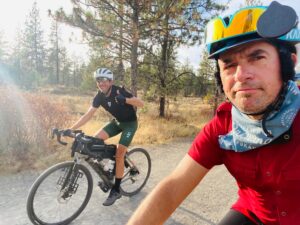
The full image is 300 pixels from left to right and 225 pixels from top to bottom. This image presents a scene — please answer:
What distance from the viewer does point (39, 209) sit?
4434 millimetres

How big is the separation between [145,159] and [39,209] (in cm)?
219

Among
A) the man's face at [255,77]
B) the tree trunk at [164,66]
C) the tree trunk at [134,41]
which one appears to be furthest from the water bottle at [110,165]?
the tree trunk at [164,66]

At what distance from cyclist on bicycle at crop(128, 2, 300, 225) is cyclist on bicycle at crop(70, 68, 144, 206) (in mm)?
2909

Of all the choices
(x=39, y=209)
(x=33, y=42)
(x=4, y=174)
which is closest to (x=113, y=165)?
(x=39, y=209)

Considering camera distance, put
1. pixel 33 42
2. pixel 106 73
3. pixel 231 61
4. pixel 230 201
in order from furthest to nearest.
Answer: pixel 33 42 < pixel 230 201 < pixel 106 73 < pixel 231 61

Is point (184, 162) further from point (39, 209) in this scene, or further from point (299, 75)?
point (39, 209)

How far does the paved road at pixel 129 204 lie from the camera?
14.5 ft

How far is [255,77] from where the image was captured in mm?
1507

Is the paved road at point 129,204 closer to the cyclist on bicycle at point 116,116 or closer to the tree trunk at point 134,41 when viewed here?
the cyclist on bicycle at point 116,116

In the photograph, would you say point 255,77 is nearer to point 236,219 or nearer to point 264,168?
point 264,168

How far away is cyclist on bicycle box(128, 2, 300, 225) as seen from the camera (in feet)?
4.91

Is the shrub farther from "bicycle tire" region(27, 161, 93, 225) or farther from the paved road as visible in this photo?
"bicycle tire" region(27, 161, 93, 225)

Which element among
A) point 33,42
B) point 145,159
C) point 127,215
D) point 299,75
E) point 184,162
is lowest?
point 127,215

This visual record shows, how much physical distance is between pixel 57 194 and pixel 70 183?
45cm
